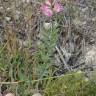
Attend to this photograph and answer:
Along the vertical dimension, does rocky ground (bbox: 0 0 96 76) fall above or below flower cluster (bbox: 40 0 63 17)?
below

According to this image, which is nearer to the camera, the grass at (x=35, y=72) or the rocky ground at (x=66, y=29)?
the grass at (x=35, y=72)

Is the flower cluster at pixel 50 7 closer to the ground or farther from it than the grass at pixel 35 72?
farther from it

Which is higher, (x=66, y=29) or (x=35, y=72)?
(x=66, y=29)

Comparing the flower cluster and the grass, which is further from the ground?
the flower cluster

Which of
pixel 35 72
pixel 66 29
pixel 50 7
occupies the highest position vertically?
pixel 50 7

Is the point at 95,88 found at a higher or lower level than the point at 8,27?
lower

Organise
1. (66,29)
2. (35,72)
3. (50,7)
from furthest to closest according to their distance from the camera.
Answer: (66,29)
(35,72)
(50,7)

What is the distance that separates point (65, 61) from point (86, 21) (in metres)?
0.43

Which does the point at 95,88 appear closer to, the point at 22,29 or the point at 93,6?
the point at 22,29

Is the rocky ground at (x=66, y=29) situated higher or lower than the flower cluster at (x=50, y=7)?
lower

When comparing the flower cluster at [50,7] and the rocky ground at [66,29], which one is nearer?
the flower cluster at [50,7]

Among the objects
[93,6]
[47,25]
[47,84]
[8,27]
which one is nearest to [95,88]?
[47,84]

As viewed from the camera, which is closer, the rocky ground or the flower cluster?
the flower cluster

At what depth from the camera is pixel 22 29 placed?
253 centimetres
